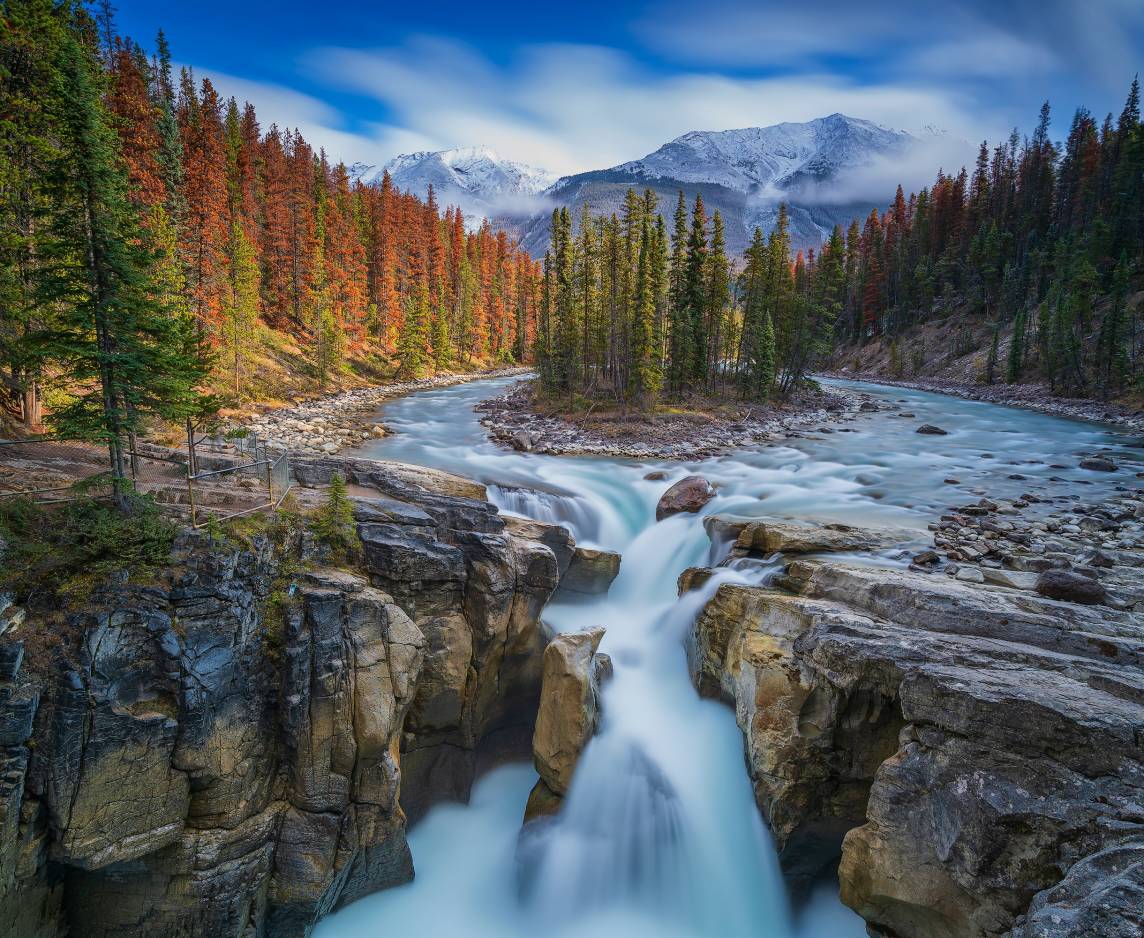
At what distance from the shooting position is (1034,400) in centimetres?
4741

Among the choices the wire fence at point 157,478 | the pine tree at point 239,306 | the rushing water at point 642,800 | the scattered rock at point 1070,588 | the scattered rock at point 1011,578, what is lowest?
the rushing water at point 642,800

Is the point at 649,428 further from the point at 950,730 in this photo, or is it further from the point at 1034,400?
the point at 1034,400

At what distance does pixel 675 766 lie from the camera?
12242 mm

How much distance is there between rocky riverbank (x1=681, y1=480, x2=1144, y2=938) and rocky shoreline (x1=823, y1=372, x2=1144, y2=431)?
3360cm

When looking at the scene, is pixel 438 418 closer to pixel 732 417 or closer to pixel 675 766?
pixel 732 417

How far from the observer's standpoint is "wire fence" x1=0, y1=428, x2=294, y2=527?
1029 centimetres

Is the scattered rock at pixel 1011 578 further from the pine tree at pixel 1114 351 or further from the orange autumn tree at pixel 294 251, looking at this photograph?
the pine tree at pixel 1114 351

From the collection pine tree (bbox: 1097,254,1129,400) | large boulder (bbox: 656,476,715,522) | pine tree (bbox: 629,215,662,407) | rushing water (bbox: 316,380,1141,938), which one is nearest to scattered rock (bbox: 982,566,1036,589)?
rushing water (bbox: 316,380,1141,938)

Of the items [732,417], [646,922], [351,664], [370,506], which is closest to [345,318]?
[732,417]

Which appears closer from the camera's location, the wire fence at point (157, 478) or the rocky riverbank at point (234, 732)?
the rocky riverbank at point (234, 732)

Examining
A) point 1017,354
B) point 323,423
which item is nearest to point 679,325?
point 323,423

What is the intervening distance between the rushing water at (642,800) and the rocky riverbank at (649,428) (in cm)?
736

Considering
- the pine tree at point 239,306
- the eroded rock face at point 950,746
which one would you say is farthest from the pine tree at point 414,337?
the eroded rock face at point 950,746

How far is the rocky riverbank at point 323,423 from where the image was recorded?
87.3 ft
